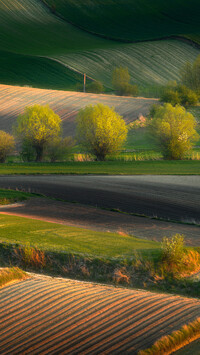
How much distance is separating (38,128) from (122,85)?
51.8 m

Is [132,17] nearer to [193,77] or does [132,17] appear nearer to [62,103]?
[193,77]

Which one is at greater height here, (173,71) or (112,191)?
(173,71)

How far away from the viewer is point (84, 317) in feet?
41.8

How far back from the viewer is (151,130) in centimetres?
6369

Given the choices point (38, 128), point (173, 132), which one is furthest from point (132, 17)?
point (38, 128)

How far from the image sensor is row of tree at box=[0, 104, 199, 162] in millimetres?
60094

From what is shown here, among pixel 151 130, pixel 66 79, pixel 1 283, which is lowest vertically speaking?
pixel 1 283

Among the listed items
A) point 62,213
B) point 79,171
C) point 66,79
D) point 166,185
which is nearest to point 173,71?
point 66,79

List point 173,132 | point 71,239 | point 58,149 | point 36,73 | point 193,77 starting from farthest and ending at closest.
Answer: point 36,73, point 193,77, point 173,132, point 58,149, point 71,239

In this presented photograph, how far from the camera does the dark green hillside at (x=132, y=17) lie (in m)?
164

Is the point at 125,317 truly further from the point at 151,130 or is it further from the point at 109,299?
the point at 151,130

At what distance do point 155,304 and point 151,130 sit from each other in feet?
167

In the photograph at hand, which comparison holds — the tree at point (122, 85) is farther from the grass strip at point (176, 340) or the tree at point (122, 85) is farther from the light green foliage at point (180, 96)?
the grass strip at point (176, 340)

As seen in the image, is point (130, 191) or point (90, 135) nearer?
point (130, 191)
